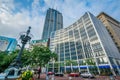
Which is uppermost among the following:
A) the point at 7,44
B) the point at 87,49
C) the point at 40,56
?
the point at 7,44

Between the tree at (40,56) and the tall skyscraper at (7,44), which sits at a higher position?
the tall skyscraper at (7,44)

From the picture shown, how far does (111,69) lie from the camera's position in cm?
4766

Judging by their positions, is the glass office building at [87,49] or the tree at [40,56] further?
the glass office building at [87,49]

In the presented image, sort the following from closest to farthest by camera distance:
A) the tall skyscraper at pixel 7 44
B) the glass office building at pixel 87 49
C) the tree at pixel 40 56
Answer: the tree at pixel 40 56
the glass office building at pixel 87 49
the tall skyscraper at pixel 7 44

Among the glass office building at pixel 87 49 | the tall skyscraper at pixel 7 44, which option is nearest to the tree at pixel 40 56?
the glass office building at pixel 87 49

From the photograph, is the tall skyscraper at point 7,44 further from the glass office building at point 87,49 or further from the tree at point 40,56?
the tree at point 40,56

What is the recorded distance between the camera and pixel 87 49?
6550 cm

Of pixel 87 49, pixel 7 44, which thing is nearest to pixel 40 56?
pixel 87 49

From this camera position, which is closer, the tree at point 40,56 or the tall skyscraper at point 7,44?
the tree at point 40,56

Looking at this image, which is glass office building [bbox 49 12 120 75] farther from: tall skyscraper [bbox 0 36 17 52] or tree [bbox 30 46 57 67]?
tall skyscraper [bbox 0 36 17 52]

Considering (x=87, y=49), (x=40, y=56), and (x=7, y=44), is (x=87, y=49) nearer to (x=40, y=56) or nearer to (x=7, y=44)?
(x=40, y=56)

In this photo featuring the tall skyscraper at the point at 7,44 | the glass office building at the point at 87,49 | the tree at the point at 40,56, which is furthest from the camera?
the tall skyscraper at the point at 7,44

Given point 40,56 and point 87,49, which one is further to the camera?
point 87,49

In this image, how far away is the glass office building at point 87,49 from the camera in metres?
53.7
